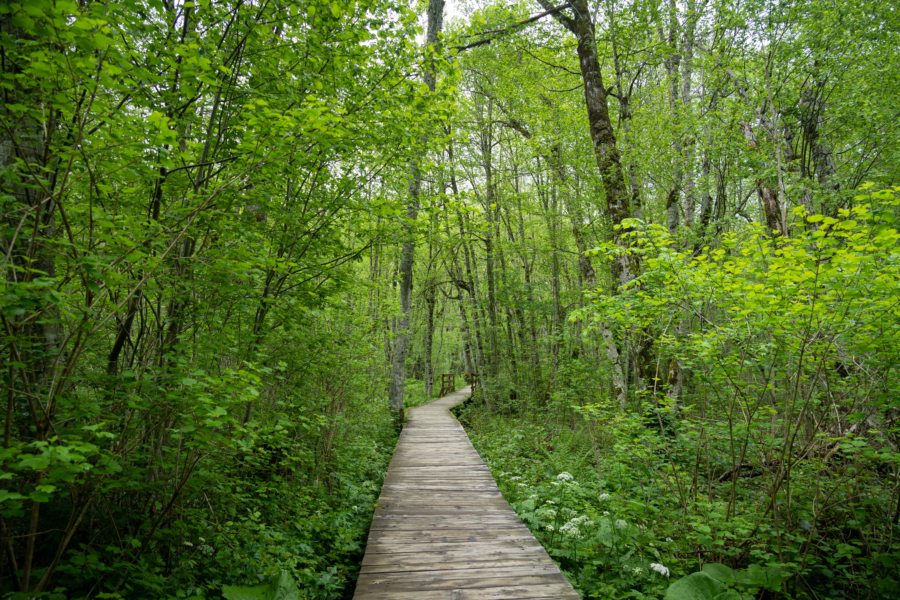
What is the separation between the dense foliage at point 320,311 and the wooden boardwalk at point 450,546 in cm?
48

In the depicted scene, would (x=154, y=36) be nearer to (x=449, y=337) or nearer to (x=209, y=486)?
(x=209, y=486)

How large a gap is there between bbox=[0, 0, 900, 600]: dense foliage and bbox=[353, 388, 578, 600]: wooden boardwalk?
477 millimetres

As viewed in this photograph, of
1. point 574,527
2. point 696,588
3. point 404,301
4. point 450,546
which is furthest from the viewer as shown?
point 404,301

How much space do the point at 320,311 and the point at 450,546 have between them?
112 inches

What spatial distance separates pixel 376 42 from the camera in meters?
4.56

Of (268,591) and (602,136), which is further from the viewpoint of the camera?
(602,136)

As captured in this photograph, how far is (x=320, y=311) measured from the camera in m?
4.77

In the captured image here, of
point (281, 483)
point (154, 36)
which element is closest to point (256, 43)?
point (154, 36)

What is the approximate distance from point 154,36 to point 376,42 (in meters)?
2.30

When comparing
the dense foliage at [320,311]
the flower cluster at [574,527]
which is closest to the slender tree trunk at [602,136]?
the dense foliage at [320,311]

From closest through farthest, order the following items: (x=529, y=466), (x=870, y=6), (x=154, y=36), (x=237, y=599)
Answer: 1. (x=237, y=599)
2. (x=154, y=36)
3. (x=870, y=6)
4. (x=529, y=466)

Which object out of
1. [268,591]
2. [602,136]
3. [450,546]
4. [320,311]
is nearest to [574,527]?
[450,546]

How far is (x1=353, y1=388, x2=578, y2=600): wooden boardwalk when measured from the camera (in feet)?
9.96

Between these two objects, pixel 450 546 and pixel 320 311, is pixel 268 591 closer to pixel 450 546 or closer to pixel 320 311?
pixel 450 546
